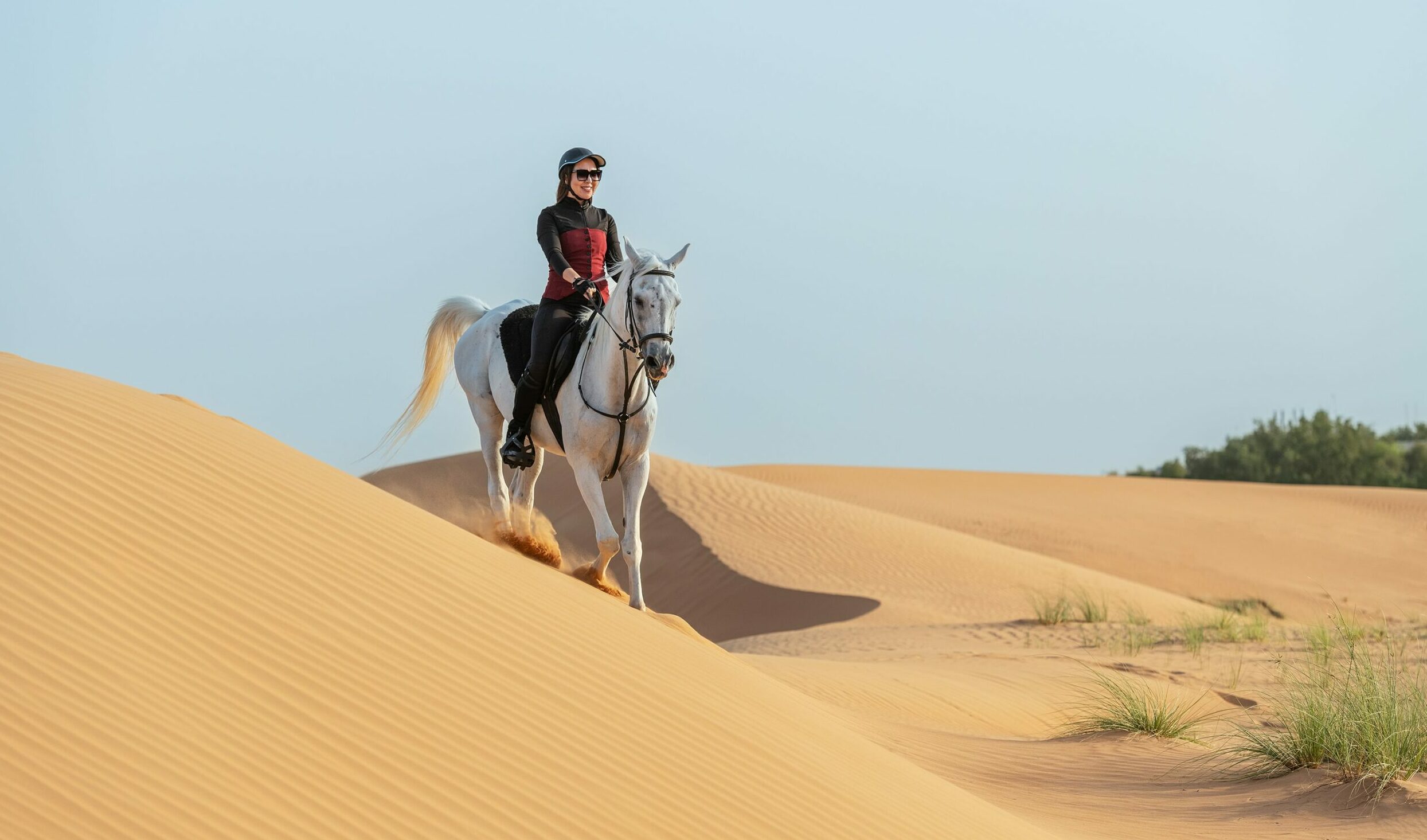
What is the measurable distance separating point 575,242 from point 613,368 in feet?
3.63

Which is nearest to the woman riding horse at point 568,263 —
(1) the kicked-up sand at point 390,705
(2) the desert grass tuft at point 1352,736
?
(1) the kicked-up sand at point 390,705

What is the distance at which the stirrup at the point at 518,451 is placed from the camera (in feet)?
28.3

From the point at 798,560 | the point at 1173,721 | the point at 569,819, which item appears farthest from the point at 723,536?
the point at 569,819

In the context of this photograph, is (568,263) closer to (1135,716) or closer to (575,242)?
(575,242)

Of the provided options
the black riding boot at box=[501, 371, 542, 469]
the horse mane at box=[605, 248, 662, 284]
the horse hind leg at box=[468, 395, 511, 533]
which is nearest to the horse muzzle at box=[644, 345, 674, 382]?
the horse mane at box=[605, 248, 662, 284]

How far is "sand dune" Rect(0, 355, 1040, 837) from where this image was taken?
349cm

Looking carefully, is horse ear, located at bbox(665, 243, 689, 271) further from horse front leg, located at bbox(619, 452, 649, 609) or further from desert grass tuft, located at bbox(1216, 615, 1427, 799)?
desert grass tuft, located at bbox(1216, 615, 1427, 799)

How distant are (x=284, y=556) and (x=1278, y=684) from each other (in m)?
9.81

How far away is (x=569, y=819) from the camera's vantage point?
13.0 ft

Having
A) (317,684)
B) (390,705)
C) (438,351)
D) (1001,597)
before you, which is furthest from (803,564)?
(317,684)

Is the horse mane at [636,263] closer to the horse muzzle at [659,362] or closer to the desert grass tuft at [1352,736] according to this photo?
the horse muzzle at [659,362]

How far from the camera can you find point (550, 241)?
7988mm

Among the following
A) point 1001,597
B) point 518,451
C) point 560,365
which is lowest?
point 1001,597

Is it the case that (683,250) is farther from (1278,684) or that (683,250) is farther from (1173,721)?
(1278,684)
